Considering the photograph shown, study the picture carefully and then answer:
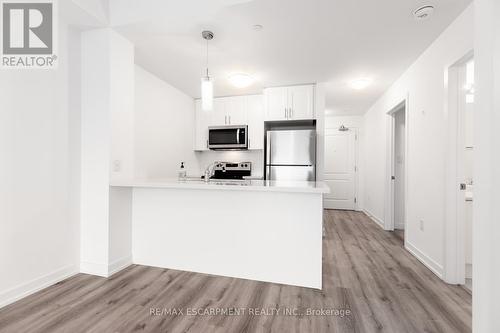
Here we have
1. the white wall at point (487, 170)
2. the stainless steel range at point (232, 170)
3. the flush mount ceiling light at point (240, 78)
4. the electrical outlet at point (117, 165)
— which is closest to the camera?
the white wall at point (487, 170)

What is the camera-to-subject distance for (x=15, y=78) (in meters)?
1.79

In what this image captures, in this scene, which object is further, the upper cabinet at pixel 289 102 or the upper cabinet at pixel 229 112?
the upper cabinet at pixel 229 112

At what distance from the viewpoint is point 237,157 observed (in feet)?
14.9

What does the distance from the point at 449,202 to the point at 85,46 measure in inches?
152

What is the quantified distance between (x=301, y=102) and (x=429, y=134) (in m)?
1.80

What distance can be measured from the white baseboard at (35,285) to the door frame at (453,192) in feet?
11.8

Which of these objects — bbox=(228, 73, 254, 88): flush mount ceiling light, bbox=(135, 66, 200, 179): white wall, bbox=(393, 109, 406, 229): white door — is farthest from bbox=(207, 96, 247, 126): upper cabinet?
bbox=(393, 109, 406, 229): white door

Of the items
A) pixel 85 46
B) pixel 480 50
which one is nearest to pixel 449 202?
pixel 480 50

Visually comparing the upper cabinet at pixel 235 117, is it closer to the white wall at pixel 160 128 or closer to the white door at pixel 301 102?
the white wall at pixel 160 128

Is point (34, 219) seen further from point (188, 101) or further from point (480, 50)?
point (480, 50)

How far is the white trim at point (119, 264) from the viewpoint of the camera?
224 centimetres

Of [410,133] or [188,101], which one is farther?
Result: [188,101]

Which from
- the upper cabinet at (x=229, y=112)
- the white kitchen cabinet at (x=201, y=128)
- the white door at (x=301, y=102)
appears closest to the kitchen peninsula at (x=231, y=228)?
the white door at (x=301, y=102)

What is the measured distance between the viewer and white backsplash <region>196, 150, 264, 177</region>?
4.47 m
